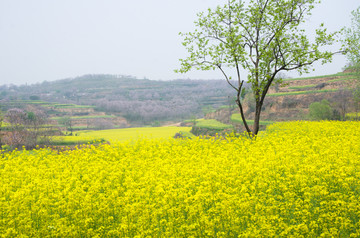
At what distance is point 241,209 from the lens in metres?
6.46

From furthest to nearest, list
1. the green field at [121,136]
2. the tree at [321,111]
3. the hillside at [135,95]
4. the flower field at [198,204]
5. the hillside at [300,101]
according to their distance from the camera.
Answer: the hillside at [135,95] → the hillside at [300,101] → the tree at [321,111] → the green field at [121,136] → the flower field at [198,204]

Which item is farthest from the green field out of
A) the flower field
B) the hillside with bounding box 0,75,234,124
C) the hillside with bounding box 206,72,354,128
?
the hillside with bounding box 0,75,234,124

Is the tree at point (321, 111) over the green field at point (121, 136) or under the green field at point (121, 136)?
over

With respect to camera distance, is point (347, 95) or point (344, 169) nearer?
point (344, 169)

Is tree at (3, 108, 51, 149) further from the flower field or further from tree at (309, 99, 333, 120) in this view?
→ tree at (309, 99, 333, 120)

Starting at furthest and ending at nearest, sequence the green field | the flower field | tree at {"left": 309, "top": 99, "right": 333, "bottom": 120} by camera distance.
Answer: tree at {"left": 309, "top": 99, "right": 333, "bottom": 120}
the green field
the flower field

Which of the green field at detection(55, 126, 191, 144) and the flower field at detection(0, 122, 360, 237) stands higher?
the flower field at detection(0, 122, 360, 237)

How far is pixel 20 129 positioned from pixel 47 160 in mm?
16885

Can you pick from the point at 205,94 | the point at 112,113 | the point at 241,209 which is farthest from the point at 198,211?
the point at 205,94

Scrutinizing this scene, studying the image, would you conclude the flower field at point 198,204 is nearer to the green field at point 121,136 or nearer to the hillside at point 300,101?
the green field at point 121,136

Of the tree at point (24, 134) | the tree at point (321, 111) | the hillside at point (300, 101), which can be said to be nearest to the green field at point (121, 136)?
the tree at point (24, 134)

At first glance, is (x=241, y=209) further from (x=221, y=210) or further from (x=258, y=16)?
(x=258, y=16)

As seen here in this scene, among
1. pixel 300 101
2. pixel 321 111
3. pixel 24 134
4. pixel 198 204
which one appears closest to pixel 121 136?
pixel 24 134

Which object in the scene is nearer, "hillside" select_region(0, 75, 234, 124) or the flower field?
the flower field
